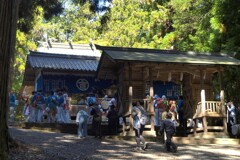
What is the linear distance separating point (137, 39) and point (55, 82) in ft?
39.3

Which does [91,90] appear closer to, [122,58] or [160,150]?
[122,58]

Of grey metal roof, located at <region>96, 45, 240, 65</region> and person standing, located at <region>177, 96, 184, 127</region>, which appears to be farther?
person standing, located at <region>177, 96, 184, 127</region>

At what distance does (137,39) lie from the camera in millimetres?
32250

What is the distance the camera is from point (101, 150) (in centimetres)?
1099

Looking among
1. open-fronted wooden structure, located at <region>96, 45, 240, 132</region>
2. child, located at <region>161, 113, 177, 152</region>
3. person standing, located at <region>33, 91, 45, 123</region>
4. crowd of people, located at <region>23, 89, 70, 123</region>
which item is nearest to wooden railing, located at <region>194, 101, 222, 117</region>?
open-fronted wooden structure, located at <region>96, 45, 240, 132</region>

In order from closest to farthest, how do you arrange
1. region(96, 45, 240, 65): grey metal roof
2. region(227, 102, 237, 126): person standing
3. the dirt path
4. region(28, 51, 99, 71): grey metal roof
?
the dirt path
region(96, 45, 240, 65): grey metal roof
region(227, 102, 237, 126): person standing
region(28, 51, 99, 71): grey metal roof

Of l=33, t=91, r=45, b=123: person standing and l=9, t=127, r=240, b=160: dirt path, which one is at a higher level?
l=33, t=91, r=45, b=123: person standing

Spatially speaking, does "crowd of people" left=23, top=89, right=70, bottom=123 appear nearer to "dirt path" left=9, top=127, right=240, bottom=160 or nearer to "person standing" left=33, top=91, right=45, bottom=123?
"person standing" left=33, top=91, right=45, bottom=123

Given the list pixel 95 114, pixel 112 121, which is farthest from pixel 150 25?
pixel 95 114

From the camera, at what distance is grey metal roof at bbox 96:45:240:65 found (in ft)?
50.5

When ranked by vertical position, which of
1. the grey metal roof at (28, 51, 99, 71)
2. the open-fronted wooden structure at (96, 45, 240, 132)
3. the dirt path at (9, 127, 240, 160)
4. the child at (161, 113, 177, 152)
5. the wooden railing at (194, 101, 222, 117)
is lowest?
the dirt path at (9, 127, 240, 160)

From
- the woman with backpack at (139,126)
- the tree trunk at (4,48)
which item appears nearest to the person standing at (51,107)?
the woman with backpack at (139,126)

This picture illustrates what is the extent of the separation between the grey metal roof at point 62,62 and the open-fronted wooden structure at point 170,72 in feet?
12.3

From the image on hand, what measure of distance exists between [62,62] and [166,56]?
9065 mm
